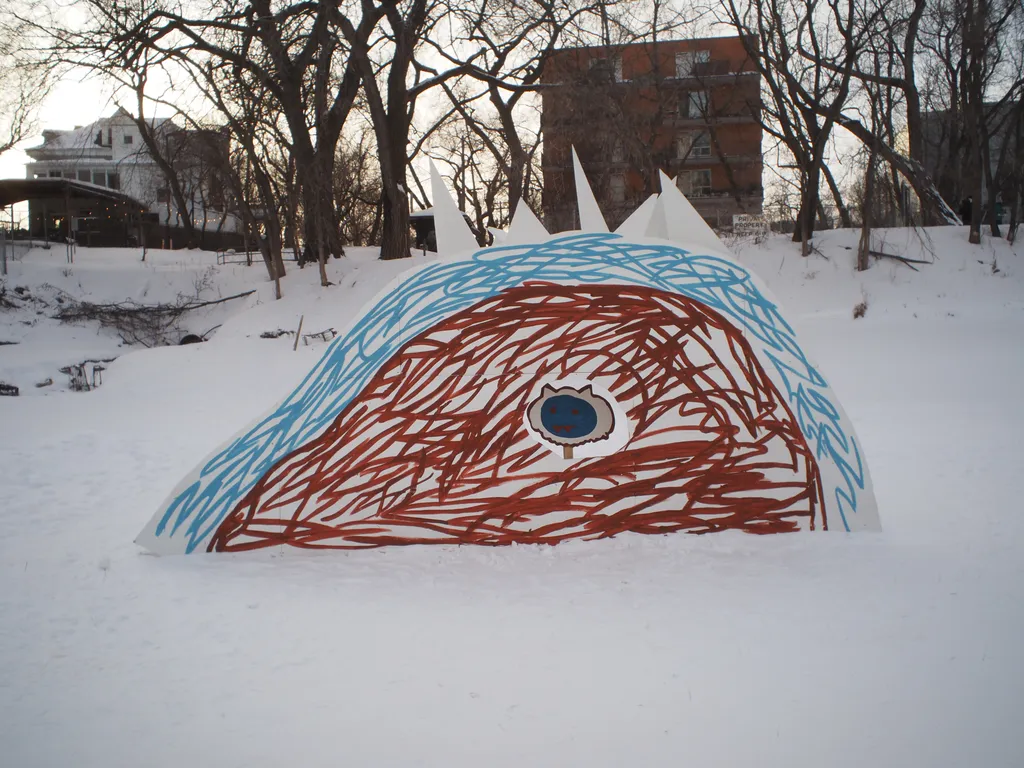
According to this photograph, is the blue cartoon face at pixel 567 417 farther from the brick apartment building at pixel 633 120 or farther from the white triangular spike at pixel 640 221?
the brick apartment building at pixel 633 120

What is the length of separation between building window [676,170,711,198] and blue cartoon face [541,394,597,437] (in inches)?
1313

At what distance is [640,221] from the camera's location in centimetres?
593

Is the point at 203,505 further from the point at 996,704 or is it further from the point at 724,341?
the point at 996,704

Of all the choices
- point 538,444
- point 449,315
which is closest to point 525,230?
point 449,315

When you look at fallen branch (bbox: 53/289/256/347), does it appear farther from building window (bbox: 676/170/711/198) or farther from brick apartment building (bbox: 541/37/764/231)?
building window (bbox: 676/170/711/198)

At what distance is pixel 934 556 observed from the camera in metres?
5.40

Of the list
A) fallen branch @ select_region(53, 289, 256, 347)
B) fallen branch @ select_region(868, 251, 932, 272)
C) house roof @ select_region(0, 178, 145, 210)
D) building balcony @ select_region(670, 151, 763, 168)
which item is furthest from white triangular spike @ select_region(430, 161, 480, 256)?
building balcony @ select_region(670, 151, 763, 168)

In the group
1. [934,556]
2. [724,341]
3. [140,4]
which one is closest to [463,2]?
[140,4]

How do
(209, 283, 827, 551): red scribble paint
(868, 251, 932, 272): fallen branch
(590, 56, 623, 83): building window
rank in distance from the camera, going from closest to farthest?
(209, 283, 827, 551): red scribble paint < (868, 251, 932, 272): fallen branch < (590, 56, 623, 83): building window

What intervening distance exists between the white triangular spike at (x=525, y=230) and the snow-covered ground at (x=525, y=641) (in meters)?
2.16

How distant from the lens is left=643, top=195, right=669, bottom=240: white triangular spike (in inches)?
219

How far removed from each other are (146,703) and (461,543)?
240 cm

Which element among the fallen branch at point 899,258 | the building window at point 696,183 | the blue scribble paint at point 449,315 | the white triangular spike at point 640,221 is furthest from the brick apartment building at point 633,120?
the blue scribble paint at point 449,315

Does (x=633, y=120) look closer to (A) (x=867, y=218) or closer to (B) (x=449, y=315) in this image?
(A) (x=867, y=218)
